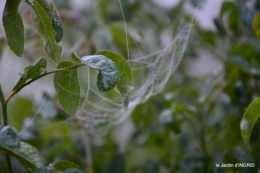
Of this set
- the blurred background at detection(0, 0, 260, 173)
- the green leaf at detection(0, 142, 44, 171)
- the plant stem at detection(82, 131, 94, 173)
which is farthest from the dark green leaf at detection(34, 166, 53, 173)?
the plant stem at detection(82, 131, 94, 173)

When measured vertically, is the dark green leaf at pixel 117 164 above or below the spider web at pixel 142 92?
below

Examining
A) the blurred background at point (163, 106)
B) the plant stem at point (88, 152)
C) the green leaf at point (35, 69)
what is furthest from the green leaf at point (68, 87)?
the plant stem at point (88, 152)

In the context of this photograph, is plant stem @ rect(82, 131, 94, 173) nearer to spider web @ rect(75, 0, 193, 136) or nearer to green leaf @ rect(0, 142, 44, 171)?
spider web @ rect(75, 0, 193, 136)

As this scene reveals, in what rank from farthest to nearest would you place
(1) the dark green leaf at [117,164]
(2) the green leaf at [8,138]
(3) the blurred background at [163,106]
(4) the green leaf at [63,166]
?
(1) the dark green leaf at [117,164] → (3) the blurred background at [163,106] → (4) the green leaf at [63,166] → (2) the green leaf at [8,138]

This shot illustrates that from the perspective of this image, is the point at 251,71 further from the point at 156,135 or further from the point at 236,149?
the point at 156,135

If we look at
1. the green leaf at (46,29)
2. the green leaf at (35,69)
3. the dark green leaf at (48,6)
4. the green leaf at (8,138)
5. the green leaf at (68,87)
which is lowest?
the green leaf at (8,138)

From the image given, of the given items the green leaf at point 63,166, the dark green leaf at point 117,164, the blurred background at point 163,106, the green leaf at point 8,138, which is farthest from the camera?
the dark green leaf at point 117,164

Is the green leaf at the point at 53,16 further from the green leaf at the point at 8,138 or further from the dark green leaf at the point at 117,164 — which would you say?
the dark green leaf at the point at 117,164
